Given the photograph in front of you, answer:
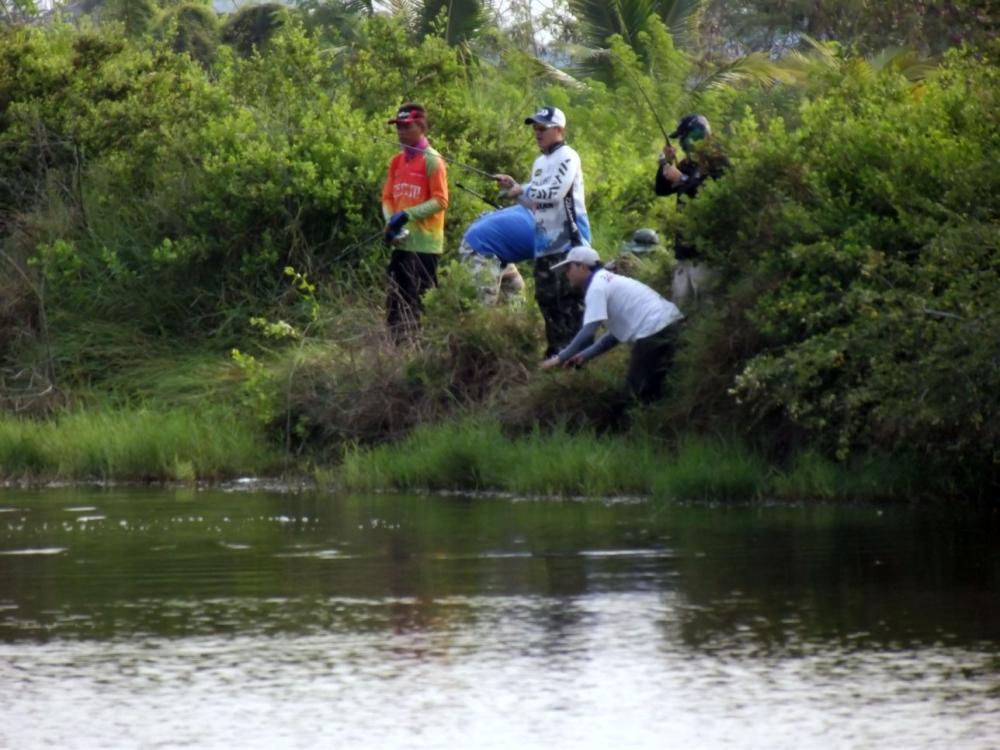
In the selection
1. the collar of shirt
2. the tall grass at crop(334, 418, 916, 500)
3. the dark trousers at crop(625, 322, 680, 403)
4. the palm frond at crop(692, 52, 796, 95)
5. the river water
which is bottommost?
the river water

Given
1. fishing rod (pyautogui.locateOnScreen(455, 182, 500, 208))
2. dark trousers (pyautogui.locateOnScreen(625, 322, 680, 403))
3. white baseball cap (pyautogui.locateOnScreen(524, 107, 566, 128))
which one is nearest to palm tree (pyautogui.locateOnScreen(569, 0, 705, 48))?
fishing rod (pyautogui.locateOnScreen(455, 182, 500, 208))

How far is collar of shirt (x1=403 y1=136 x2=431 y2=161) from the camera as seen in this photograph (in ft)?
53.7

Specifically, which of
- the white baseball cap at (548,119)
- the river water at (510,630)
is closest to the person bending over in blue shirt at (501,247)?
the white baseball cap at (548,119)

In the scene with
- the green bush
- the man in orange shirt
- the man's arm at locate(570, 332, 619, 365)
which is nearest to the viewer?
the green bush

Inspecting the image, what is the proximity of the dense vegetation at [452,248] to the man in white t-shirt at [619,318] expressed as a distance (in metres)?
0.22

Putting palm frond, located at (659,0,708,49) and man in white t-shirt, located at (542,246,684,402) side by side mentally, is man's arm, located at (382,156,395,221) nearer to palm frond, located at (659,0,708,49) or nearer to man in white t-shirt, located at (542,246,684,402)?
man in white t-shirt, located at (542,246,684,402)

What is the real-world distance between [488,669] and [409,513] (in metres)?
5.72

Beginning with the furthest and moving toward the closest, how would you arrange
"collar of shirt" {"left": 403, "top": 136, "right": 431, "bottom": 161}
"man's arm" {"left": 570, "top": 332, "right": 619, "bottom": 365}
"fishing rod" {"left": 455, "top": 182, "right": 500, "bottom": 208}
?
"fishing rod" {"left": 455, "top": 182, "right": 500, "bottom": 208} < "collar of shirt" {"left": 403, "top": 136, "right": 431, "bottom": 161} < "man's arm" {"left": 570, "top": 332, "right": 619, "bottom": 365}

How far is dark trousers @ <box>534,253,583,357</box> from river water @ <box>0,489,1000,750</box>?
248 centimetres

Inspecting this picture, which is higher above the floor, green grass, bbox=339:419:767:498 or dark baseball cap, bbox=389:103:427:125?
dark baseball cap, bbox=389:103:427:125

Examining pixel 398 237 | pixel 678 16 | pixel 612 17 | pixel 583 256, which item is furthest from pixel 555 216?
pixel 678 16

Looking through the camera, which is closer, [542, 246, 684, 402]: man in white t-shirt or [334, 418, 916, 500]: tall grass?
[334, 418, 916, 500]: tall grass

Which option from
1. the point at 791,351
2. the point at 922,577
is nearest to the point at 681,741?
the point at 922,577

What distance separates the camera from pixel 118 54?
71.7 feet
